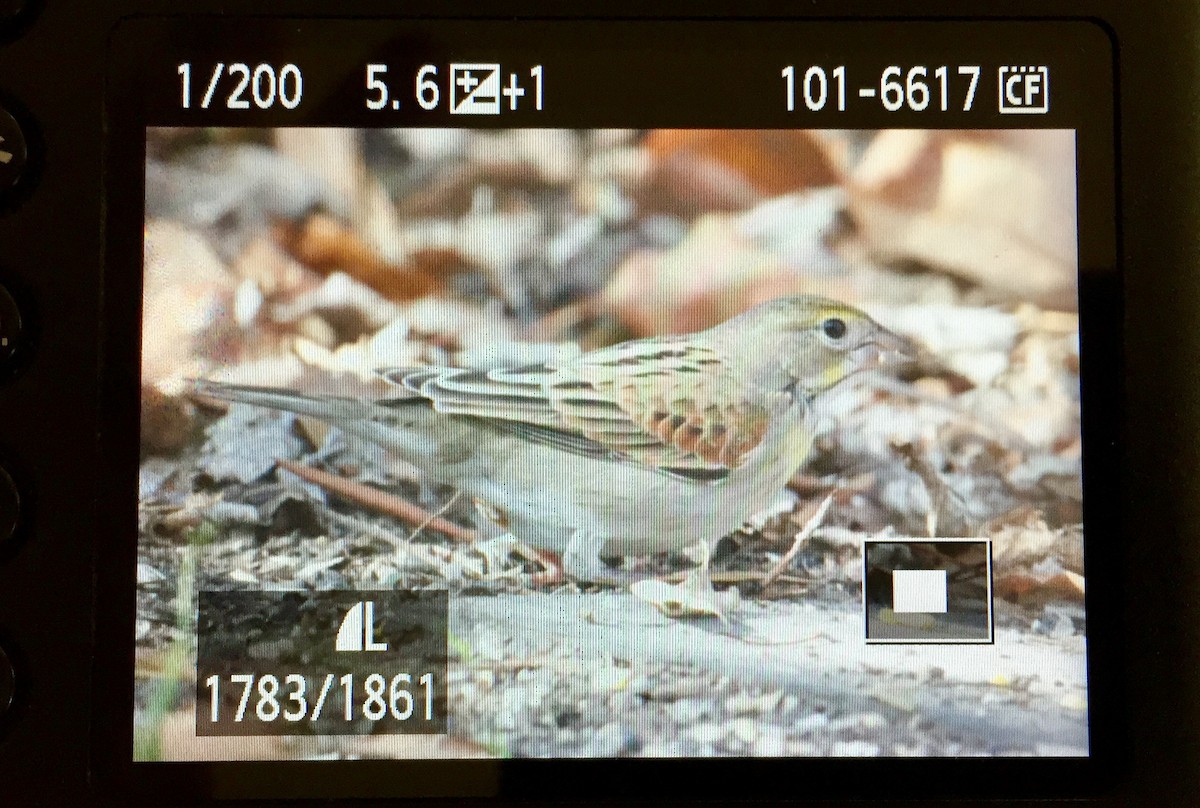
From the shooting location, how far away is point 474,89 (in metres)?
0.46

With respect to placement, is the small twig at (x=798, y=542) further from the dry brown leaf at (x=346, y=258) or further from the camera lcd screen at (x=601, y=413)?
the dry brown leaf at (x=346, y=258)

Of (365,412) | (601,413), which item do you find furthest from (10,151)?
(601,413)

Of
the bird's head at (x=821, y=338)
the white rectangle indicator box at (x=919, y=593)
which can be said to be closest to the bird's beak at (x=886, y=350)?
the bird's head at (x=821, y=338)

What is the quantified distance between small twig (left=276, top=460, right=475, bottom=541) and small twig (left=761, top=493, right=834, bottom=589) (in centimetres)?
15

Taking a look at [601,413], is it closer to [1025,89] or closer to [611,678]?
[611,678]

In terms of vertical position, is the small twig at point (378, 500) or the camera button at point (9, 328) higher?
the camera button at point (9, 328)

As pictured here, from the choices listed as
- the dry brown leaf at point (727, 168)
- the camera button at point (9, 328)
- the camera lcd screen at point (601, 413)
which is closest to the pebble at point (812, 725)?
the camera lcd screen at point (601, 413)

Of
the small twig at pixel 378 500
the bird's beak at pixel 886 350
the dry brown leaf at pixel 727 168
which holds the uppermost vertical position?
the dry brown leaf at pixel 727 168

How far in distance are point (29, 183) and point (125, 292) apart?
0.23ft

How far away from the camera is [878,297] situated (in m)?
0.46

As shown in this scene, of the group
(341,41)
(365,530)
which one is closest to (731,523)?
(365,530)

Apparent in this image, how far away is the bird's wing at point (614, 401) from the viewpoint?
46 cm

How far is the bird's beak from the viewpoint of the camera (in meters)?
0.46

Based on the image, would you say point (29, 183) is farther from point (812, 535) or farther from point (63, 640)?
point (812, 535)
